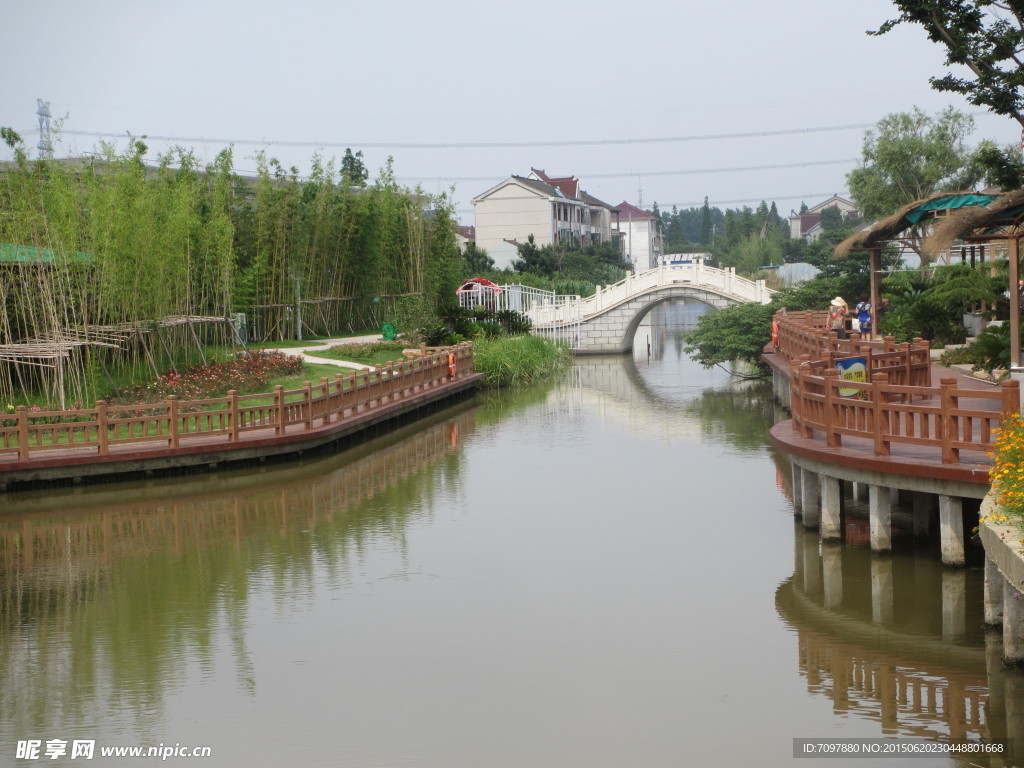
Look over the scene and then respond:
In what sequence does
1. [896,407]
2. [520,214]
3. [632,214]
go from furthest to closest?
1. [632,214]
2. [520,214]
3. [896,407]

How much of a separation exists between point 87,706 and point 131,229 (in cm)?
1285

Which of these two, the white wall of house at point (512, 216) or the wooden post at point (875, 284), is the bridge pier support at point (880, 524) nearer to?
the wooden post at point (875, 284)

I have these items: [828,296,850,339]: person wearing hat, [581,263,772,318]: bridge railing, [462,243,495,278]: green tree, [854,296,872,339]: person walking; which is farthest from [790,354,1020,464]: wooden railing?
[462,243,495,278]: green tree

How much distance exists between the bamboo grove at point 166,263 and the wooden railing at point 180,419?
4.30 feet

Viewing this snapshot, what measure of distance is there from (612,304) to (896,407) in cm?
2627

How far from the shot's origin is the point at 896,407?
A: 34.2 feet

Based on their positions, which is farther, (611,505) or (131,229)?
(131,229)

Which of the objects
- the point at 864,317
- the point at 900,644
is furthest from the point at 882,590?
the point at 864,317

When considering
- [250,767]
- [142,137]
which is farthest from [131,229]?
[250,767]

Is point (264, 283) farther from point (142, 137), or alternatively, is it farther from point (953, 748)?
point (953, 748)

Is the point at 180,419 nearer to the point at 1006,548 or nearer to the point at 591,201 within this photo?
the point at 1006,548

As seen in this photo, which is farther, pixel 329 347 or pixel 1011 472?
pixel 329 347

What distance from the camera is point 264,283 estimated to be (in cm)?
2805

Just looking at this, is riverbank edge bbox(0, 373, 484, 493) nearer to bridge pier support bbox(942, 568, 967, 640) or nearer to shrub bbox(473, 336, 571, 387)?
bridge pier support bbox(942, 568, 967, 640)
